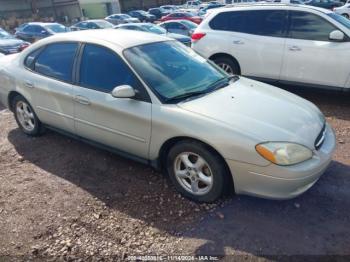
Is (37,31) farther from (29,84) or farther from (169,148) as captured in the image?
(169,148)

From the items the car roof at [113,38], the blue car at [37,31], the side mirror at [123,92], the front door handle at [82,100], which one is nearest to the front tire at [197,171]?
the side mirror at [123,92]

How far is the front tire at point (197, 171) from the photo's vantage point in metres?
2.99

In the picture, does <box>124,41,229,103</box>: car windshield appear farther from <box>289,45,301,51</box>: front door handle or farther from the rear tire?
the rear tire

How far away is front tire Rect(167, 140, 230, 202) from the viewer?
9.80ft

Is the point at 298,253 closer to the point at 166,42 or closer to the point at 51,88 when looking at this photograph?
the point at 166,42

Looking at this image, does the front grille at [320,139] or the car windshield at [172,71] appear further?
the car windshield at [172,71]

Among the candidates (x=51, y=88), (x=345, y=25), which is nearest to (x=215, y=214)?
(x=51, y=88)

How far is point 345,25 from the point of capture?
5637 millimetres

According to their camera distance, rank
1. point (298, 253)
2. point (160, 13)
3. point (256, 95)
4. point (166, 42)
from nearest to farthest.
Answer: point (298, 253), point (256, 95), point (166, 42), point (160, 13)

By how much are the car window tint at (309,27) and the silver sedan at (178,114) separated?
104 inches

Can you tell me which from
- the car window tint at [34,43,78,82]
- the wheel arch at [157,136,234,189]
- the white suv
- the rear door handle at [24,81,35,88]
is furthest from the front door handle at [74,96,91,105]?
the white suv

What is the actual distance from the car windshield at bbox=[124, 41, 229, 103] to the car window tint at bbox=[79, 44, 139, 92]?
4.9 inches

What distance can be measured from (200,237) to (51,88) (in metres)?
2.60

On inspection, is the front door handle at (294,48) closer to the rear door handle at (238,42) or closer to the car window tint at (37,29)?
the rear door handle at (238,42)
